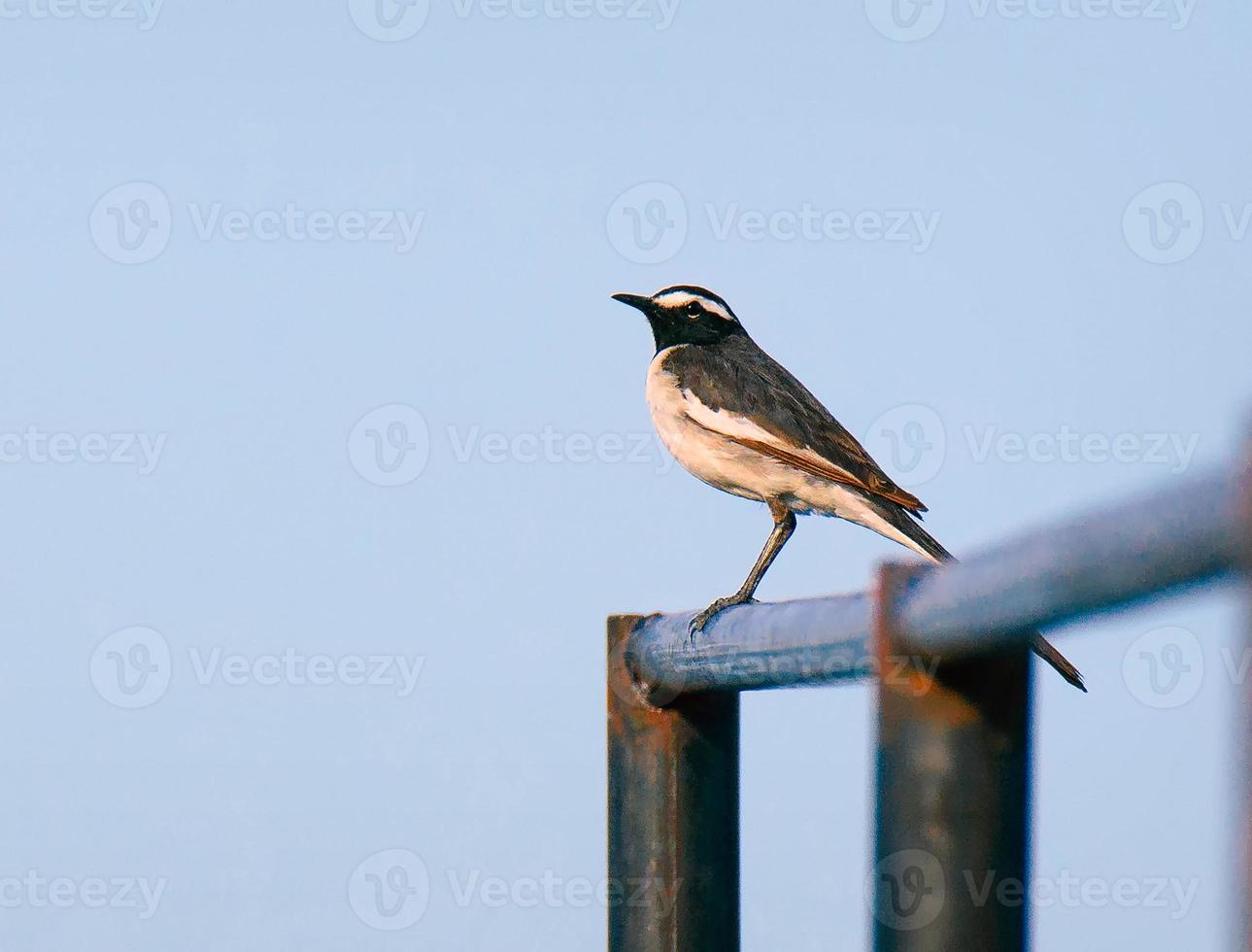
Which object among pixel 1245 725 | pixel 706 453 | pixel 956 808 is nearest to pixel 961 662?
pixel 956 808

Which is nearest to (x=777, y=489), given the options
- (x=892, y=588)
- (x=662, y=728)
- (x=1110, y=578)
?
(x=662, y=728)

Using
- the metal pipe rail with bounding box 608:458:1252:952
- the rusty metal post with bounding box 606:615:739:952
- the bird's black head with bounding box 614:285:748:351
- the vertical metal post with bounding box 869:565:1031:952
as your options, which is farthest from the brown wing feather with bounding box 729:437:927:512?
the vertical metal post with bounding box 869:565:1031:952

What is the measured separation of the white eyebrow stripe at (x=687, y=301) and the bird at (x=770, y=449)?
30.7 inches

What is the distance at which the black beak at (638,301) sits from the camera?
28.5 feet

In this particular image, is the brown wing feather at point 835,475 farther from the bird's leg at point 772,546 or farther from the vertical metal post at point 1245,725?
the vertical metal post at point 1245,725

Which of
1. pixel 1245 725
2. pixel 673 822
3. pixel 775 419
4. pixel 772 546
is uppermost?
pixel 775 419

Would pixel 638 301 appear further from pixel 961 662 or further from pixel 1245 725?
pixel 1245 725

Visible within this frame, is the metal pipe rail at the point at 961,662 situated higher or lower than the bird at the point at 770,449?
lower

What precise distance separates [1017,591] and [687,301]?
7469mm

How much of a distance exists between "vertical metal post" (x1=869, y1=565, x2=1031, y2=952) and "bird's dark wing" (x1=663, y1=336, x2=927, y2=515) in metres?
5.26

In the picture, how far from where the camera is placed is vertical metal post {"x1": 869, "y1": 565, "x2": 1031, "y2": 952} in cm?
129

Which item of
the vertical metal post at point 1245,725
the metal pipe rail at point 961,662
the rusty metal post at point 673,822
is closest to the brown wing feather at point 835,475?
the rusty metal post at point 673,822

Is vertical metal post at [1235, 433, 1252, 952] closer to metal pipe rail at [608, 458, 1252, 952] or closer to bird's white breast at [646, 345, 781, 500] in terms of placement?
metal pipe rail at [608, 458, 1252, 952]

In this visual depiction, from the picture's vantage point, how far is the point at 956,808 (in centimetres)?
130
